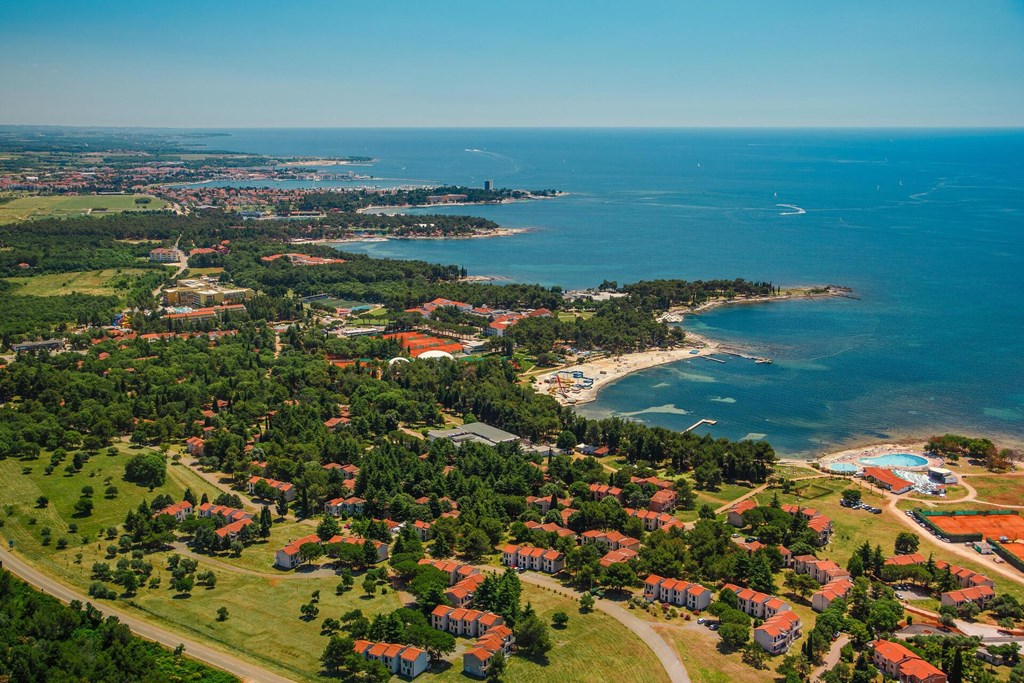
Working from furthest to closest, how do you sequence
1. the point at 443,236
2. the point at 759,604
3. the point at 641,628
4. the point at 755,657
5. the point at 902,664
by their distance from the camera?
the point at 443,236 < the point at 759,604 < the point at 641,628 < the point at 755,657 < the point at 902,664

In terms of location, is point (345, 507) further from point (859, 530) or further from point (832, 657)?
point (859, 530)

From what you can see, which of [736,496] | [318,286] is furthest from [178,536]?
[318,286]

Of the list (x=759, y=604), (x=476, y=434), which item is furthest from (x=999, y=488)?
(x=476, y=434)

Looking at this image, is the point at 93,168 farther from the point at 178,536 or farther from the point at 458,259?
the point at 178,536

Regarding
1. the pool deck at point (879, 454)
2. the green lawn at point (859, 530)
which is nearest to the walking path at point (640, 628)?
the green lawn at point (859, 530)

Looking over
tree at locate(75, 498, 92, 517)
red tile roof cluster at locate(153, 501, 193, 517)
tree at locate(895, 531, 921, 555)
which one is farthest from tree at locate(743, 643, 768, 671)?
tree at locate(75, 498, 92, 517)

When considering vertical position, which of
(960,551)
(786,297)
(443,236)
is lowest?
(960,551)

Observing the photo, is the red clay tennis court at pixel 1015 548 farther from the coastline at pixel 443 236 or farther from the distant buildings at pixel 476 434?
the coastline at pixel 443 236
